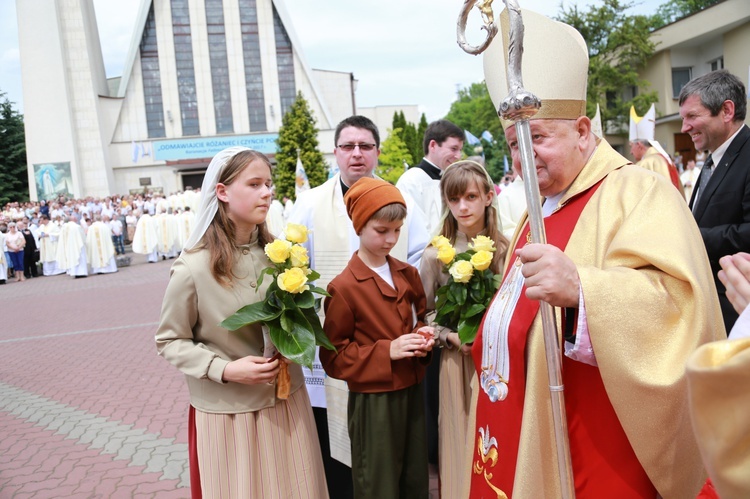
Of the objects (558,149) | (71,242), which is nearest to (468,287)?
(558,149)

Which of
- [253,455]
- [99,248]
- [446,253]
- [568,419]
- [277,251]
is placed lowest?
[253,455]

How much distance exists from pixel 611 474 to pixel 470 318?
1140 millimetres

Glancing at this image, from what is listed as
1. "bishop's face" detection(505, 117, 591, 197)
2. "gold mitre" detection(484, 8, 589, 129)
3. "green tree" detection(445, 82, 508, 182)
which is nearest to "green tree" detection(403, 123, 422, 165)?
"green tree" detection(445, 82, 508, 182)

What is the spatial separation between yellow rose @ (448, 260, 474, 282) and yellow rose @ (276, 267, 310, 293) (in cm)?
77

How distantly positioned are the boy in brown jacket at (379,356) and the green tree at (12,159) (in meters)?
44.8

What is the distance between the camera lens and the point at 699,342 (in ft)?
5.40

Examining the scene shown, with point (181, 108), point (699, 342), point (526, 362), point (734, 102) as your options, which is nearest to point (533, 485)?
point (526, 362)

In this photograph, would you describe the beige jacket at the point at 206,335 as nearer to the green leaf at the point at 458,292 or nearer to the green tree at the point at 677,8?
the green leaf at the point at 458,292

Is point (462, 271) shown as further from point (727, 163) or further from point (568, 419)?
point (727, 163)

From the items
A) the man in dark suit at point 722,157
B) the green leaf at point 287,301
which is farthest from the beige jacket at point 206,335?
the man in dark suit at point 722,157

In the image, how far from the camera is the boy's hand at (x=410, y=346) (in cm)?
269

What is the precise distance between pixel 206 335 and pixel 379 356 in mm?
794

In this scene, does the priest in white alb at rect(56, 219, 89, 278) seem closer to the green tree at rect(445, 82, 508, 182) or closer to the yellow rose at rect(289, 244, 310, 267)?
the green tree at rect(445, 82, 508, 182)

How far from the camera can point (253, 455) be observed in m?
2.57
